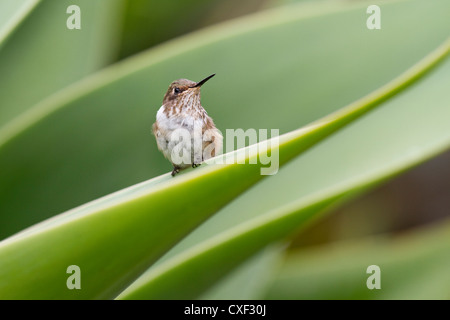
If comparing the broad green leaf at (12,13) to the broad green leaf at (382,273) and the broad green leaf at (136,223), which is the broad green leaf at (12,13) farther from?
the broad green leaf at (382,273)

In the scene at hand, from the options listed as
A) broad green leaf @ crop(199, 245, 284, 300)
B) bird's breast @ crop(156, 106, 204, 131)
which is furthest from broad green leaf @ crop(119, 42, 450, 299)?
bird's breast @ crop(156, 106, 204, 131)

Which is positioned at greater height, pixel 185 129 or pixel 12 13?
pixel 12 13

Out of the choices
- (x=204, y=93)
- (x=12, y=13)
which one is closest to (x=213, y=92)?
(x=204, y=93)

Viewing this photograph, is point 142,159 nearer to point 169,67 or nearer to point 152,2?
point 169,67

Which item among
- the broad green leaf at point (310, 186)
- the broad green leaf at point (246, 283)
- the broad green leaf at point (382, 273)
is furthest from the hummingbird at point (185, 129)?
the broad green leaf at point (382, 273)

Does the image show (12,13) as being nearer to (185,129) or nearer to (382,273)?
(185,129)

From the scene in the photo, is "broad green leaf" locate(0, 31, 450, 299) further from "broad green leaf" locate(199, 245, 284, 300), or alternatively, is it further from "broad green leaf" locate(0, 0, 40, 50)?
"broad green leaf" locate(0, 0, 40, 50)
